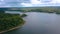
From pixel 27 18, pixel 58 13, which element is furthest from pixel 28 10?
pixel 58 13

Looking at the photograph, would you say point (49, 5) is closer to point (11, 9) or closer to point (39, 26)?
point (39, 26)

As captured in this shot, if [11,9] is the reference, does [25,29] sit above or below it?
below

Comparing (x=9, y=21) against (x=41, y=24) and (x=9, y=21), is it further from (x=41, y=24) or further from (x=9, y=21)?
(x=41, y=24)

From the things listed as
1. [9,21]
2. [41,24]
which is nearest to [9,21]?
[9,21]
